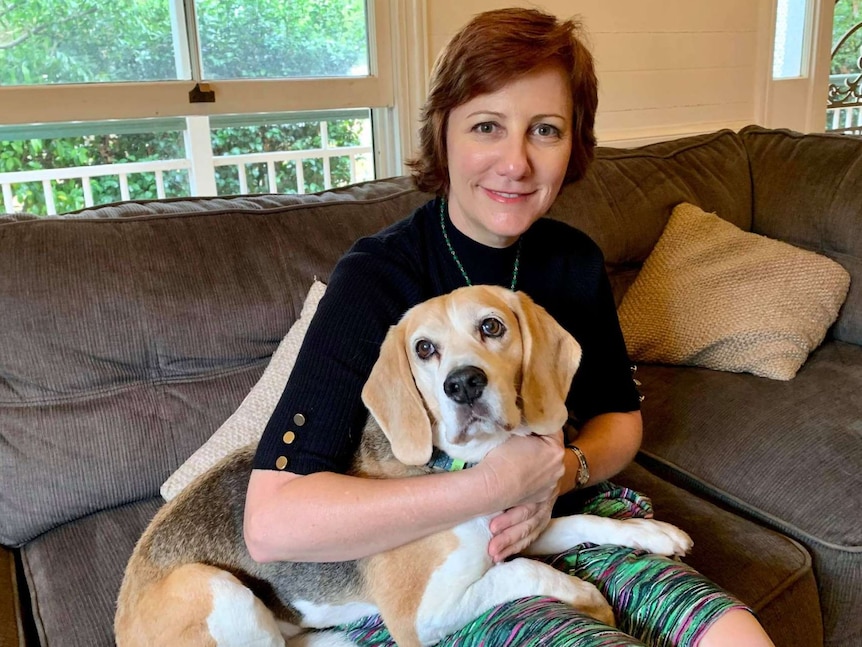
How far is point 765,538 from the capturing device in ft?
5.56

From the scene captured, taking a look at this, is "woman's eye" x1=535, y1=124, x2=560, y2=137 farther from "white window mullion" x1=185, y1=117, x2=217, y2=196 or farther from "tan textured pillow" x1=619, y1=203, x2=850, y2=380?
"white window mullion" x1=185, y1=117, x2=217, y2=196

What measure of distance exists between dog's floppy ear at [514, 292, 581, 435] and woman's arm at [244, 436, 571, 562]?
81mm

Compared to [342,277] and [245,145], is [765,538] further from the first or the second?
[245,145]

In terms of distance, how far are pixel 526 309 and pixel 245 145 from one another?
1768 mm

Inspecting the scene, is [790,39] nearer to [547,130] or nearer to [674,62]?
[674,62]

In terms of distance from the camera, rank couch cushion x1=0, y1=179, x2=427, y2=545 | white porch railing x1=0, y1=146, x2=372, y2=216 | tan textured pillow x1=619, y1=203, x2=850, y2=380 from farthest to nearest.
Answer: white porch railing x1=0, y1=146, x2=372, y2=216 < tan textured pillow x1=619, y1=203, x2=850, y2=380 < couch cushion x1=0, y1=179, x2=427, y2=545

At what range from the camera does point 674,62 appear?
380cm

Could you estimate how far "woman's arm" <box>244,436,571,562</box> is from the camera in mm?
1229

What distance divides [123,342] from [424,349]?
862 mm

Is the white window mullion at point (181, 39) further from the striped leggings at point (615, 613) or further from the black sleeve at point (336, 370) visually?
the striped leggings at point (615, 613)

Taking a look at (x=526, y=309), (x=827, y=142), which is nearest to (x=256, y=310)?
(x=526, y=309)

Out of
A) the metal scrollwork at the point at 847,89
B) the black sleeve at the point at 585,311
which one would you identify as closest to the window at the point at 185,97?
the black sleeve at the point at 585,311

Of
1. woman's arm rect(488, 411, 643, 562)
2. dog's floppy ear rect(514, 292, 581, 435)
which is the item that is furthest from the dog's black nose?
woman's arm rect(488, 411, 643, 562)

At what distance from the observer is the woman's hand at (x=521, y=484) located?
128cm
